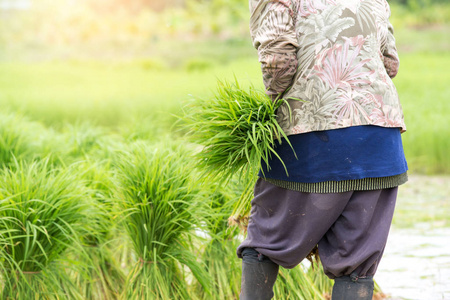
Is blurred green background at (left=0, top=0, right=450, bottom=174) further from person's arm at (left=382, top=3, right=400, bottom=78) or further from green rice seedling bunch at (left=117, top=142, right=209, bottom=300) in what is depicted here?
person's arm at (left=382, top=3, right=400, bottom=78)

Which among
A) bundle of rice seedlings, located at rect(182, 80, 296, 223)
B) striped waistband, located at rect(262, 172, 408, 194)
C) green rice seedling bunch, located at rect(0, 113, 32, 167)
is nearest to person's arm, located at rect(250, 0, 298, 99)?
bundle of rice seedlings, located at rect(182, 80, 296, 223)

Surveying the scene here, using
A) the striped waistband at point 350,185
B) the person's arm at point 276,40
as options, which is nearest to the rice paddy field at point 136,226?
the person's arm at point 276,40

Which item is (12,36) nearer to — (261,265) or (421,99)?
(421,99)

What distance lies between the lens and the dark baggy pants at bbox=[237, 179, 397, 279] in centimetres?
164

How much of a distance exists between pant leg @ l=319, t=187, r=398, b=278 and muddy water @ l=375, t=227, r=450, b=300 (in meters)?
1.05

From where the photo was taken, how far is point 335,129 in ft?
5.36

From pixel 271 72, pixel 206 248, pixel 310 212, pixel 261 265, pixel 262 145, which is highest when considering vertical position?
pixel 271 72

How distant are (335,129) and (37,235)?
1.20 meters

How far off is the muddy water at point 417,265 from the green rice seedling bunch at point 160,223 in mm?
1055

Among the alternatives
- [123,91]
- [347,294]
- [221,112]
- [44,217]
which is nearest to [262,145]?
[221,112]

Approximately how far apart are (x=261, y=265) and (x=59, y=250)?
829 mm

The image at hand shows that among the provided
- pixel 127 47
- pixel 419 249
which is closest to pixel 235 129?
pixel 419 249

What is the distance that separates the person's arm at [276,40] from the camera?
1.61 meters

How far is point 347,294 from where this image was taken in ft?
5.45
